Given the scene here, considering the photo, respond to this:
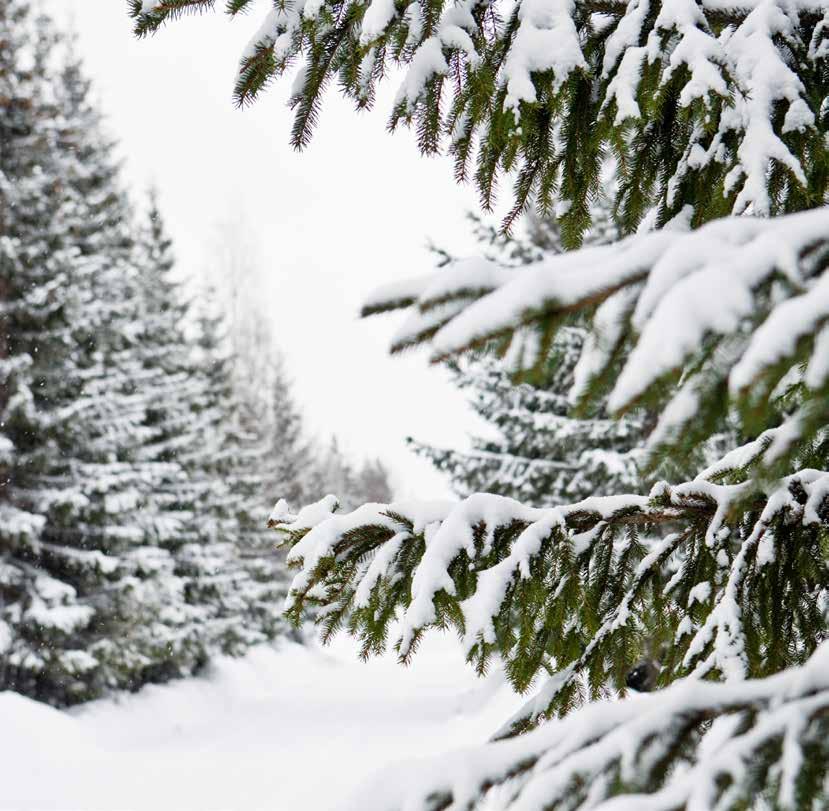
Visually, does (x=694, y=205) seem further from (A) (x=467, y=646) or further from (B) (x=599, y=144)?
(A) (x=467, y=646)

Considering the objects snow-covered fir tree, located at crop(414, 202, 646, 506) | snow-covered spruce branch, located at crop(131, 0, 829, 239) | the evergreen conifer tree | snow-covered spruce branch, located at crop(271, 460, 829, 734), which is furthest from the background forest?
snow-covered spruce branch, located at crop(131, 0, 829, 239)

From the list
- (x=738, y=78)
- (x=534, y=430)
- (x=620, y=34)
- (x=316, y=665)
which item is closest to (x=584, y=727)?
(x=738, y=78)

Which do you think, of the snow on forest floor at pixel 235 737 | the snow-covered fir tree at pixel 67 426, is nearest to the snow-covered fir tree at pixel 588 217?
the snow on forest floor at pixel 235 737

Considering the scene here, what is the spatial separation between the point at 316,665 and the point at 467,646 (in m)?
21.3

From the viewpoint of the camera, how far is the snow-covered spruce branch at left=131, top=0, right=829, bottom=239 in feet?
7.00

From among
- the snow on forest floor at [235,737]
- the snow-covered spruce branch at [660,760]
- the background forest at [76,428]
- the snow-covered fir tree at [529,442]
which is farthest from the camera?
the background forest at [76,428]

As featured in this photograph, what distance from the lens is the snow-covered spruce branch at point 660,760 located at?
1021 mm

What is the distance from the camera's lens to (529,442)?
11867 mm

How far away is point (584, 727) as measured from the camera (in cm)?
117

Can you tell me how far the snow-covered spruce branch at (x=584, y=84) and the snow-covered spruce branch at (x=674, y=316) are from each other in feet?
3.87

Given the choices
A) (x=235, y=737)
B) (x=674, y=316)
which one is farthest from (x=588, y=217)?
(x=235, y=737)

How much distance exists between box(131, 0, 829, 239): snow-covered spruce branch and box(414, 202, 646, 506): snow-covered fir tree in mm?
8038

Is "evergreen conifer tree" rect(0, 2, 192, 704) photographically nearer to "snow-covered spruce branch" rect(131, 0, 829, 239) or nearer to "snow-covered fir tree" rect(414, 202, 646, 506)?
"snow-covered fir tree" rect(414, 202, 646, 506)

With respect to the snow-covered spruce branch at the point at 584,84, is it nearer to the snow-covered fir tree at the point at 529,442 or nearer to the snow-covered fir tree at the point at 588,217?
the snow-covered fir tree at the point at 588,217
